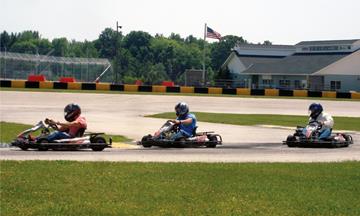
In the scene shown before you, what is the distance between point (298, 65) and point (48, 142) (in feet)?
211

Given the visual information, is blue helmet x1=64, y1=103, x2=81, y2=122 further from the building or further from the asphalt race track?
the building

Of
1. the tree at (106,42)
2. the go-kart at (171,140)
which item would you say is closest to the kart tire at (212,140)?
the go-kart at (171,140)

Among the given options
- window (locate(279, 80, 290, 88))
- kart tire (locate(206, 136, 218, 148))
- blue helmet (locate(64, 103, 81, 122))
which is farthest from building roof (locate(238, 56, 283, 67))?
blue helmet (locate(64, 103, 81, 122))

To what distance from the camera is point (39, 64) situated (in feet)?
188

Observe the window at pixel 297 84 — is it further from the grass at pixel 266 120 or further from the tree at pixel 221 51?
the tree at pixel 221 51

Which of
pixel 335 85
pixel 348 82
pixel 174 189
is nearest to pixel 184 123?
pixel 174 189

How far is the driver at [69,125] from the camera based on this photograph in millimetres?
15680

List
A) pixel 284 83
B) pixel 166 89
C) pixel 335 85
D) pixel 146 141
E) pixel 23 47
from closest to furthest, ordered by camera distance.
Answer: pixel 146 141 < pixel 166 89 < pixel 335 85 < pixel 284 83 < pixel 23 47

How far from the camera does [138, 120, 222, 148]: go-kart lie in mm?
17531

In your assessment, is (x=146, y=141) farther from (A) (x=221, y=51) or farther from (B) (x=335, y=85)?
(A) (x=221, y=51)

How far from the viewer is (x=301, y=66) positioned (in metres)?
76.8

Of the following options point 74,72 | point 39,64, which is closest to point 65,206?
point 39,64

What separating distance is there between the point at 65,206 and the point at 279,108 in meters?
33.6

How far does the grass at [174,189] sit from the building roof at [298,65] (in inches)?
2473
